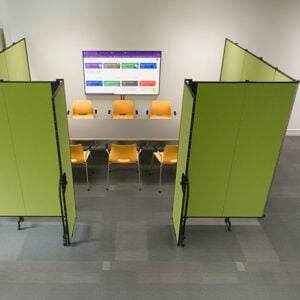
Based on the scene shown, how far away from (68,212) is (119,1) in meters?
3.73

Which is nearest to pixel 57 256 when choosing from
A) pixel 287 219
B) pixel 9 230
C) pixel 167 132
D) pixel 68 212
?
pixel 68 212

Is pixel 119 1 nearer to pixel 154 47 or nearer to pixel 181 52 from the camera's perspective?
pixel 154 47

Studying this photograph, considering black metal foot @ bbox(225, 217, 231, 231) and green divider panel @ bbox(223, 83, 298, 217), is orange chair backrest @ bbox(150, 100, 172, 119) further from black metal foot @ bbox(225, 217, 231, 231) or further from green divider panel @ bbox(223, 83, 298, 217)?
green divider panel @ bbox(223, 83, 298, 217)

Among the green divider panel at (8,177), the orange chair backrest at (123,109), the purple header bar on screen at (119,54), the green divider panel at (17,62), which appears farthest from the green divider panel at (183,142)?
the green divider panel at (17,62)

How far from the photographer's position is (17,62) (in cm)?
499

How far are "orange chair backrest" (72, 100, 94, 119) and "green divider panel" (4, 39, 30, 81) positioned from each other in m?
1.00

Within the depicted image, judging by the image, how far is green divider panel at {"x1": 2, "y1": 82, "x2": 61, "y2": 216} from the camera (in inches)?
108

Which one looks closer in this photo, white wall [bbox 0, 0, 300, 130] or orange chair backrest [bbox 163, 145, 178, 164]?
orange chair backrest [bbox 163, 145, 178, 164]

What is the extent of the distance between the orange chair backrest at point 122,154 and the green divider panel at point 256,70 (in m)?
1.95

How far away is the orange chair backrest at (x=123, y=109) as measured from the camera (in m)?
5.63

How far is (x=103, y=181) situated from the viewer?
184 inches

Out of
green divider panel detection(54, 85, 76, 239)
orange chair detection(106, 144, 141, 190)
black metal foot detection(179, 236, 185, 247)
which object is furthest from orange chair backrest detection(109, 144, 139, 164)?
black metal foot detection(179, 236, 185, 247)

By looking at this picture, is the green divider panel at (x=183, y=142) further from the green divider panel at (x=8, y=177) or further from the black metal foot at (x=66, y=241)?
the green divider panel at (x=8, y=177)

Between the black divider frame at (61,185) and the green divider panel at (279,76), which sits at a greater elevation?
the green divider panel at (279,76)
